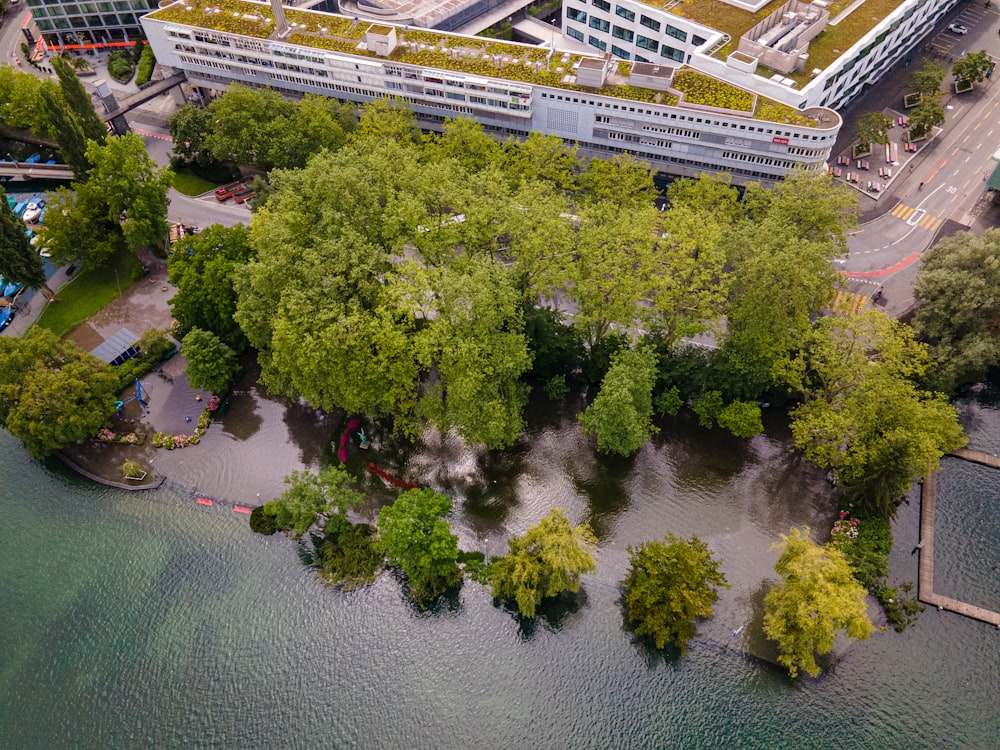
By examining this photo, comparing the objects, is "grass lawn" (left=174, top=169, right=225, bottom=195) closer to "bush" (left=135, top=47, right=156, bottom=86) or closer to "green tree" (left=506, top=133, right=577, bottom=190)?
"bush" (left=135, top=47, right=156, bottom=86)

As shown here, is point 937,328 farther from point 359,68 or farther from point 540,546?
point 359,68

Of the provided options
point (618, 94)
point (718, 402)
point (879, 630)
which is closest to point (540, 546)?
point (718, 402)

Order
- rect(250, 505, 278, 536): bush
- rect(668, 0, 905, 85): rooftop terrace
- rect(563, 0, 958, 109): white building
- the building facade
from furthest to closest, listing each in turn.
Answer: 1. the building facade
2. rect(668, 0, 905, 85): rooftop terrace
3. rect(563, 0, 958, 109): white building
4. rect(250, 505, 278, 536): bush

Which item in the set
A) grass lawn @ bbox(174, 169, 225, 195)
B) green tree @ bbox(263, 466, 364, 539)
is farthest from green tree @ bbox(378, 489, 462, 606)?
grass lawn @ bbox(174, 169, 225, 195)

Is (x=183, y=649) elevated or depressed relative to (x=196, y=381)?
depressed

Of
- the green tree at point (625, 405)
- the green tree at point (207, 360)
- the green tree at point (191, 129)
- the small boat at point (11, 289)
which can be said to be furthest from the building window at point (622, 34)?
the small boat at point (11, 289)

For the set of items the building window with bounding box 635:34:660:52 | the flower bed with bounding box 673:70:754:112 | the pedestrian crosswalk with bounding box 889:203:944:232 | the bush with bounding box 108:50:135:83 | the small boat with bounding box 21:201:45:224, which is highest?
the flower bed with bounding box 673:70:754:112
